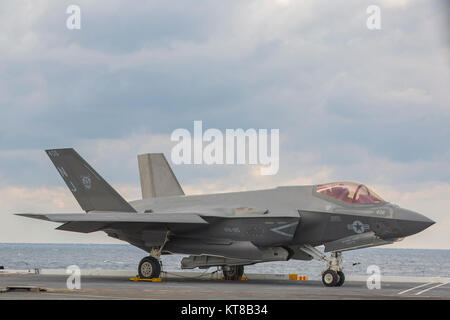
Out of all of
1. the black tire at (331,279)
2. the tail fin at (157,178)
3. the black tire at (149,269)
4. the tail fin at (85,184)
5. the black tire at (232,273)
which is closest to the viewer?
the black tire at (331,279)

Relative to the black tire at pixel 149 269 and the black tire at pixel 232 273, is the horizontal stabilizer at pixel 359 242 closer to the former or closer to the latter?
the black tire at pixel 232 273

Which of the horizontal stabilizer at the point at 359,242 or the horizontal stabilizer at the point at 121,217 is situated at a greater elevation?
Result: the horizontal stabilizer at the point at 121,217

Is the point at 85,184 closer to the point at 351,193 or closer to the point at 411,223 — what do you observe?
the point at 351,193

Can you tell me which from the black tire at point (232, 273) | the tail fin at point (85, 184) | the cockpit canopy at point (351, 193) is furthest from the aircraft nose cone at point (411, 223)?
the tail fin at point (85, 184)

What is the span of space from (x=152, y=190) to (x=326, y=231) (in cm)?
980

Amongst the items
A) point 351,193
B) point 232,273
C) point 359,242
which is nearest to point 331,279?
point 359,242

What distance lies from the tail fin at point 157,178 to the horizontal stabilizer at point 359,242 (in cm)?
963

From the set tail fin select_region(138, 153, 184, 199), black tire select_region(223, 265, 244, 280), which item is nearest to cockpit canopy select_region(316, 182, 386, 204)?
black tire select_region(223, 265, 244, 280)

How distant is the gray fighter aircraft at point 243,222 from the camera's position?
70.0ft

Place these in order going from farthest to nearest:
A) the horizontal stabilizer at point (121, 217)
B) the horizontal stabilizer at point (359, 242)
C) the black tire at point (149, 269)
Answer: the black tire at point (149, 269)
the horizontal stabilizer at point (121, 217)
the horizontal stabilizer at point (359, 242)
